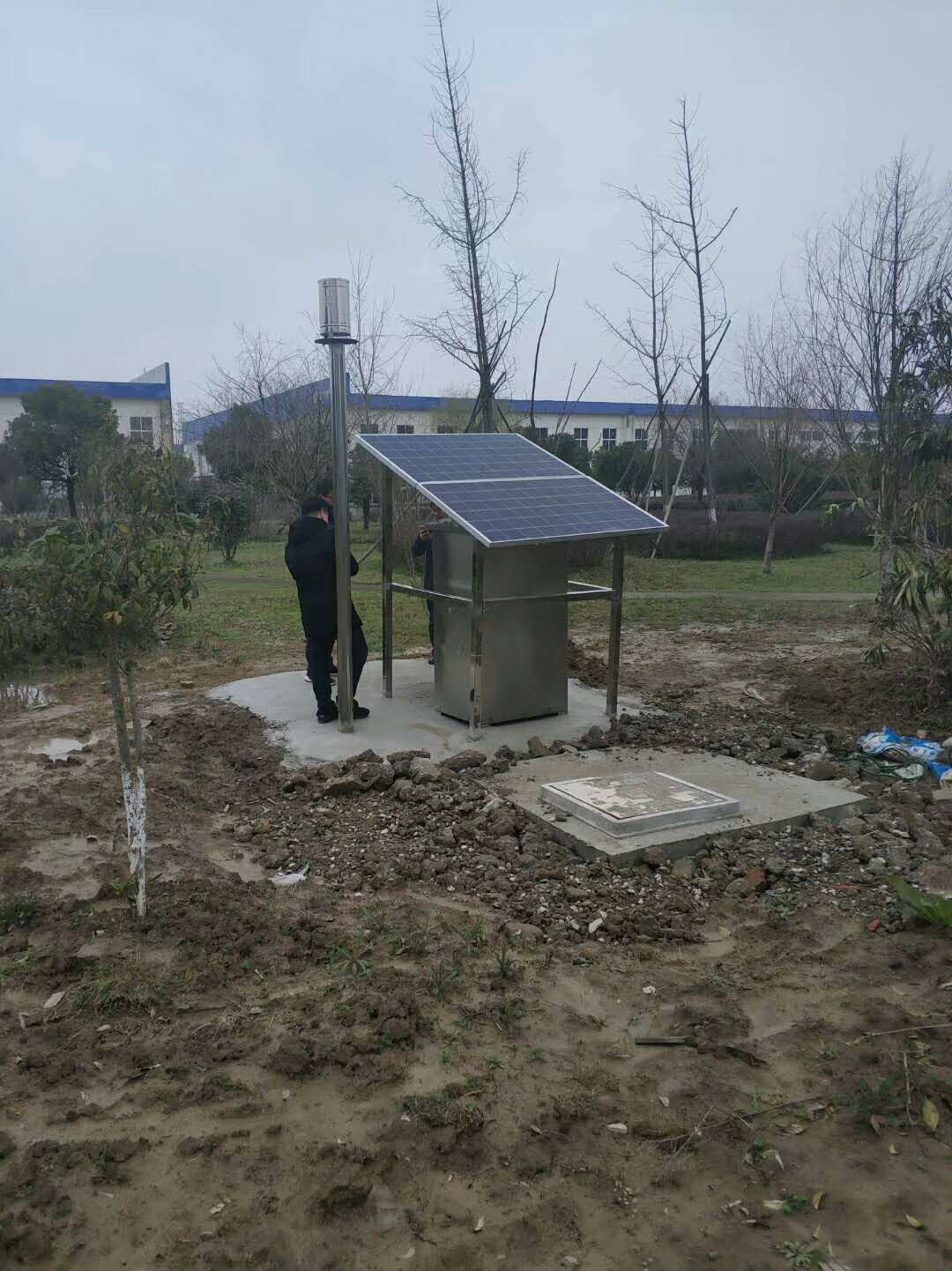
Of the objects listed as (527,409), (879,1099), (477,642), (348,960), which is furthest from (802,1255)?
(527,409)

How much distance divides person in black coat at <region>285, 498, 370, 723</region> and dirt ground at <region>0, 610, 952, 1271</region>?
151 centimetres

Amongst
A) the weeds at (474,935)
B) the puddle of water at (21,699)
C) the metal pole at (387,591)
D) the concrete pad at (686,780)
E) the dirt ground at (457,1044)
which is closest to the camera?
the dirt ground at (457,1044)

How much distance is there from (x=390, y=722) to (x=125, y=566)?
348 cm

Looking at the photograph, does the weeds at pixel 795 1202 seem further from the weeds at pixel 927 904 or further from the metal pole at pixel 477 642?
the metal pole at pixel 477 642

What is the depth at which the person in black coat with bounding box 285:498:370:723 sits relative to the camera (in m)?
7.24

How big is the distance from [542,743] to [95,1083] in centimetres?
408

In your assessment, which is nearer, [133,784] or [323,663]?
[133,784]

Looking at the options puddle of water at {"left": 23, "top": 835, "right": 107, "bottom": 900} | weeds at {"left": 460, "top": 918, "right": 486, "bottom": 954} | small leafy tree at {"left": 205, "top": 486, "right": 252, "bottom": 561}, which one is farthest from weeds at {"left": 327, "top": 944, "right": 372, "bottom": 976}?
small leafy tree at {"left": 205, "top": 486, "right": 252, "bottom": 561}

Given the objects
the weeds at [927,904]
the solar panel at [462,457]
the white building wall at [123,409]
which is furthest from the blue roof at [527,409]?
the weeds at [927,904]

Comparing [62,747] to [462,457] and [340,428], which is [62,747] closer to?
[340,428]

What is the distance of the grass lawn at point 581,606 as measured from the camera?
39.3 feet

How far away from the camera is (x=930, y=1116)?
9.78 ft

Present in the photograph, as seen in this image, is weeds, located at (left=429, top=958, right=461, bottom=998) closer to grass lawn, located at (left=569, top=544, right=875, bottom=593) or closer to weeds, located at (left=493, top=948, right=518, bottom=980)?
weeds, located at (left=493, top=948, right=518, bottom=980)

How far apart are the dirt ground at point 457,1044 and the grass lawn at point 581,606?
4561 millimetres
